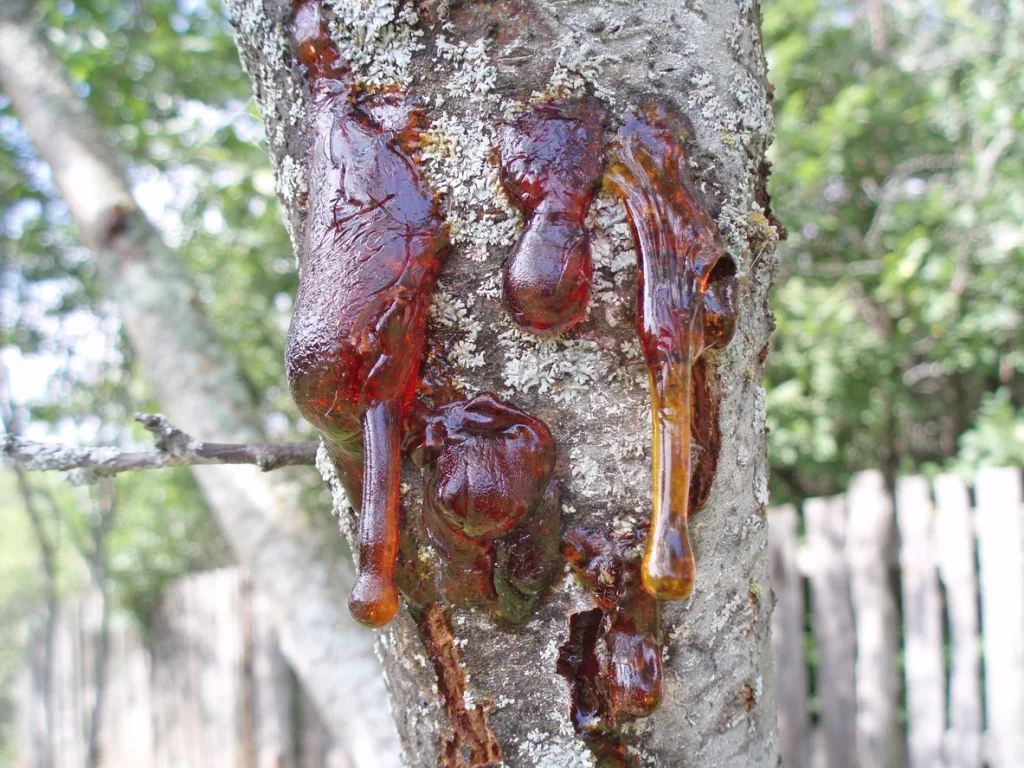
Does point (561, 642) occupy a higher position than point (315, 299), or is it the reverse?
point (315, 299)

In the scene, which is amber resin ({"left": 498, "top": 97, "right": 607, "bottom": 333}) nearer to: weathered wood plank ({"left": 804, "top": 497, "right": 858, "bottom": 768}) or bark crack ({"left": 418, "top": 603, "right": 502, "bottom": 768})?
bark crack ({"left": 418, "top": 603, "right": 502, "bottom": 768})

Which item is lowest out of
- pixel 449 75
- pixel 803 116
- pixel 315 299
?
pixel 315 299

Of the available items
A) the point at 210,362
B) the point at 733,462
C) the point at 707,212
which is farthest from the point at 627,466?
the point at 210,362

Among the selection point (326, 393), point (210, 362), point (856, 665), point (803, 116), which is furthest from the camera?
point (803, 116)

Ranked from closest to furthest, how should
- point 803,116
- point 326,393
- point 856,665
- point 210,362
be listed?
point 326,393 < point 210,362 < point 856,665 < point 803,116

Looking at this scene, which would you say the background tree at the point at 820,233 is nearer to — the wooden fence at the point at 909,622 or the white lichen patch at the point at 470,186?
the wooden fence at the point at 909,622

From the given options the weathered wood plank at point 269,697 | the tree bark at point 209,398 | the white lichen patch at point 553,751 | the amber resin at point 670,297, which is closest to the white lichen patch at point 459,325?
the amber resin at point 670,297

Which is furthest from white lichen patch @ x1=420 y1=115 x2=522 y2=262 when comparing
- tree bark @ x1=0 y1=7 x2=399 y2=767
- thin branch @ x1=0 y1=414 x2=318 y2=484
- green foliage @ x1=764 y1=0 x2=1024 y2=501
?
green foliage @ x1=764 y1=0 x2=1024 y2=501

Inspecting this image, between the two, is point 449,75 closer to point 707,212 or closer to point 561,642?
point 707,212
